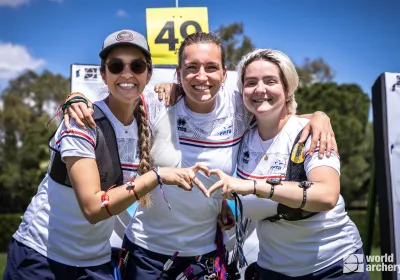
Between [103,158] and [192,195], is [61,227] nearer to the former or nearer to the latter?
[103,158]

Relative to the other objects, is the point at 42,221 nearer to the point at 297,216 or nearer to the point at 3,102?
the point at 297,216

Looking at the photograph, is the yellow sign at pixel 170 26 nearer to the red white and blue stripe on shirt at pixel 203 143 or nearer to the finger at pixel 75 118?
the red white and blue stripe on shirt at pixel 203 143

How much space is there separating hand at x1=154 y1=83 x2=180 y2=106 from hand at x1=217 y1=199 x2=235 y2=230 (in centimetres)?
66

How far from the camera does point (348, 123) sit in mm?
17734

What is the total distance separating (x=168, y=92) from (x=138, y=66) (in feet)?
1.58

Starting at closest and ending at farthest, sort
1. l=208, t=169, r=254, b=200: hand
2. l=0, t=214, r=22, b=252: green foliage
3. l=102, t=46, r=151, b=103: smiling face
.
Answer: l=208, t=169, r=254, b=200: hand, l=102, t=46, r=151, b=103: smiling face, l=0, t=214, r=22, b=252: green foliage

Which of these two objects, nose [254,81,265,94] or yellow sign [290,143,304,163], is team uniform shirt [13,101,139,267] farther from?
yellow sign [290,143,304,163]

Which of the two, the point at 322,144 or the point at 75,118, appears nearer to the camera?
the point at 75,118

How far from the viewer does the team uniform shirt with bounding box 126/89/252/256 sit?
2605 millimetres

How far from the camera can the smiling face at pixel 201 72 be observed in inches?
101

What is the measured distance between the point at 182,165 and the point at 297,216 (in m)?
0.68

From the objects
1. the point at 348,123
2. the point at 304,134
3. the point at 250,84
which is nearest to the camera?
the point at 304,134

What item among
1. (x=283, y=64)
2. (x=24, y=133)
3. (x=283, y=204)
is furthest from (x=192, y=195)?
(x=24, y=133)

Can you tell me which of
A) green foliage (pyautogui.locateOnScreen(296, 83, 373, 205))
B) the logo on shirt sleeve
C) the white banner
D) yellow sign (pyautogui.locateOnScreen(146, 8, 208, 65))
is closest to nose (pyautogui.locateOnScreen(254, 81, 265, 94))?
the logo on shirt sleeve
